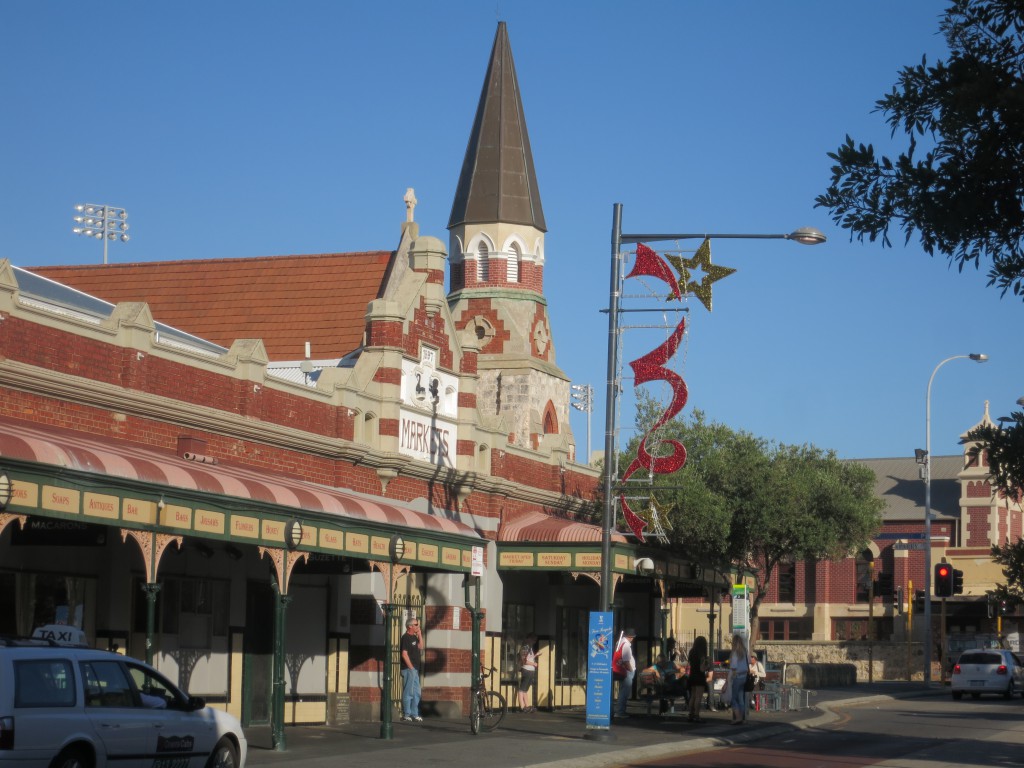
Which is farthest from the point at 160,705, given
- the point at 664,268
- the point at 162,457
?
the point at 664,268


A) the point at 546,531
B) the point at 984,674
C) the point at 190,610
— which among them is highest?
the point at 546,531

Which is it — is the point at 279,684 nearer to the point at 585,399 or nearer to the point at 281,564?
the point at 281,564

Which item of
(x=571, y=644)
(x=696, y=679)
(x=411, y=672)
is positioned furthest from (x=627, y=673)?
(x=571, y=644)

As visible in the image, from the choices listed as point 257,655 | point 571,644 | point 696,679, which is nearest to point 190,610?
point 257,655

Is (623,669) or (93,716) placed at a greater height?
(93,716)

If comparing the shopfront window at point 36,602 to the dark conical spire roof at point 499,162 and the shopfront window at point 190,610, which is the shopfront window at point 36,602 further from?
the dark conical spire roof at point 499,162

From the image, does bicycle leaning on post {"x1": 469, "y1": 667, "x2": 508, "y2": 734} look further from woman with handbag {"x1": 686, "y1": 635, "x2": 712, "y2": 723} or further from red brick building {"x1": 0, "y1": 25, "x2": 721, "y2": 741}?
woman with handbag {"x1": 686, "y1": 635, "x2": 712, "y2": 723}

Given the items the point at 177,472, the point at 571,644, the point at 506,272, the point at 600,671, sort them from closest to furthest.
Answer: the point at 177,472 < the point at 600,671 < the point at 571,644 < the point at 506,272

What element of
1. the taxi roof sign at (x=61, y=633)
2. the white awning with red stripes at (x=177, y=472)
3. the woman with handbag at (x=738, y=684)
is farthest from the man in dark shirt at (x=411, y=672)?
the taxi roof sign at (x=61, y=633)

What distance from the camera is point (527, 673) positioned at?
31.1 metres

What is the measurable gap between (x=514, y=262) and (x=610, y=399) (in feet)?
72.1

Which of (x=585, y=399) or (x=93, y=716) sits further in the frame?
(x=585, y=399)

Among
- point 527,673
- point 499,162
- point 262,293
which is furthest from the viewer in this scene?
point 499,162

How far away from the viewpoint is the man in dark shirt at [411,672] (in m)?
26.0
